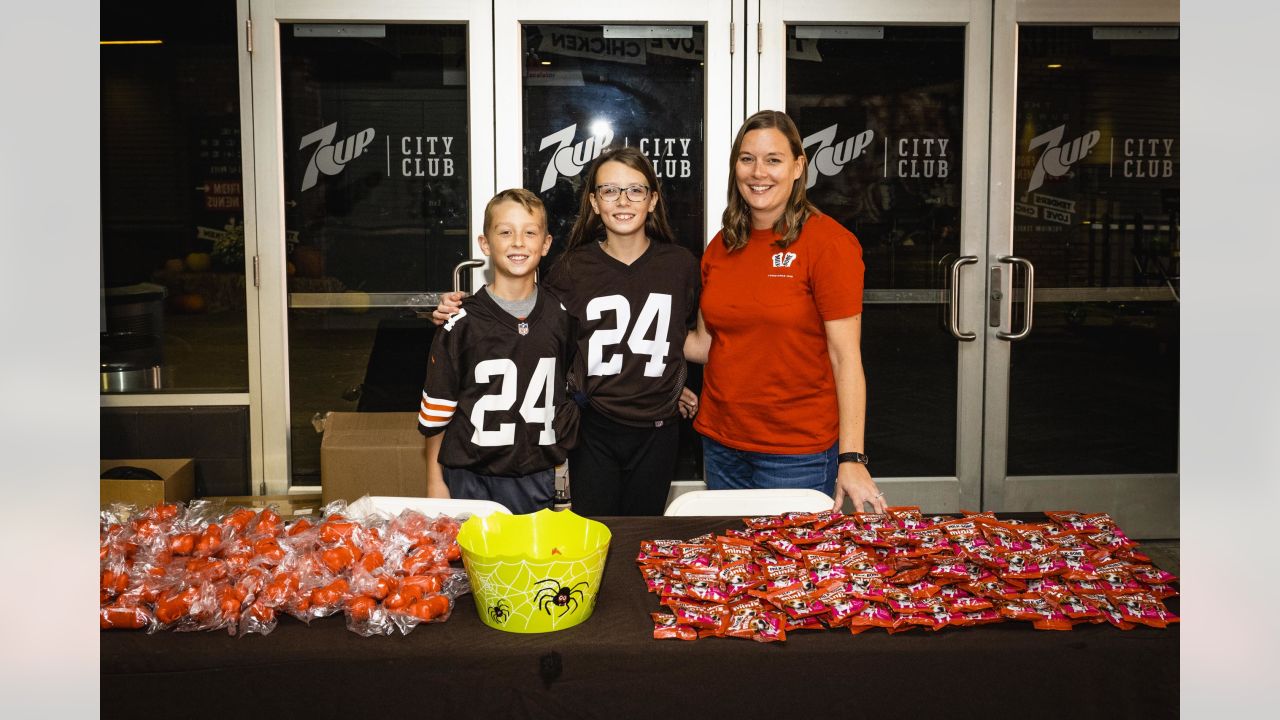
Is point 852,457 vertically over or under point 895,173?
under

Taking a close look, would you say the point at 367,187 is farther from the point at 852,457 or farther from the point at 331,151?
the point at 852,457

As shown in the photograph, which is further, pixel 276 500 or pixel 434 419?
pixel 276 500

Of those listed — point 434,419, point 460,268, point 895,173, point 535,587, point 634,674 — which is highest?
point 895,173

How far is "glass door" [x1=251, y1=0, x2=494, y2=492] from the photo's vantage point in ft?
12.2

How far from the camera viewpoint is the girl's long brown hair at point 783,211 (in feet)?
7.66

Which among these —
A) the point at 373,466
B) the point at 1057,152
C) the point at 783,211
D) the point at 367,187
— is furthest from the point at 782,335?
the point at 1057,152

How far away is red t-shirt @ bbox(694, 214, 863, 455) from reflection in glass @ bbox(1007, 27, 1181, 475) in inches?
76.1

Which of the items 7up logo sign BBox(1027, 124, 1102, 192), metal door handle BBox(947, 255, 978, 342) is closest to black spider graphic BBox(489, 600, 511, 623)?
metal door handle BBox(947, 255, 978, 342)

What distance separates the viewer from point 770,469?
2.39m

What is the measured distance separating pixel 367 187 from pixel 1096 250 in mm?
2785

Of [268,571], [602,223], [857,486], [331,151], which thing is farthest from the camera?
[331,151]

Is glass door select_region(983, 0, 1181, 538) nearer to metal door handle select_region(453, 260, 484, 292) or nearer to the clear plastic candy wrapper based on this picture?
metal door handle select_region(453, 260, 484, 292)
